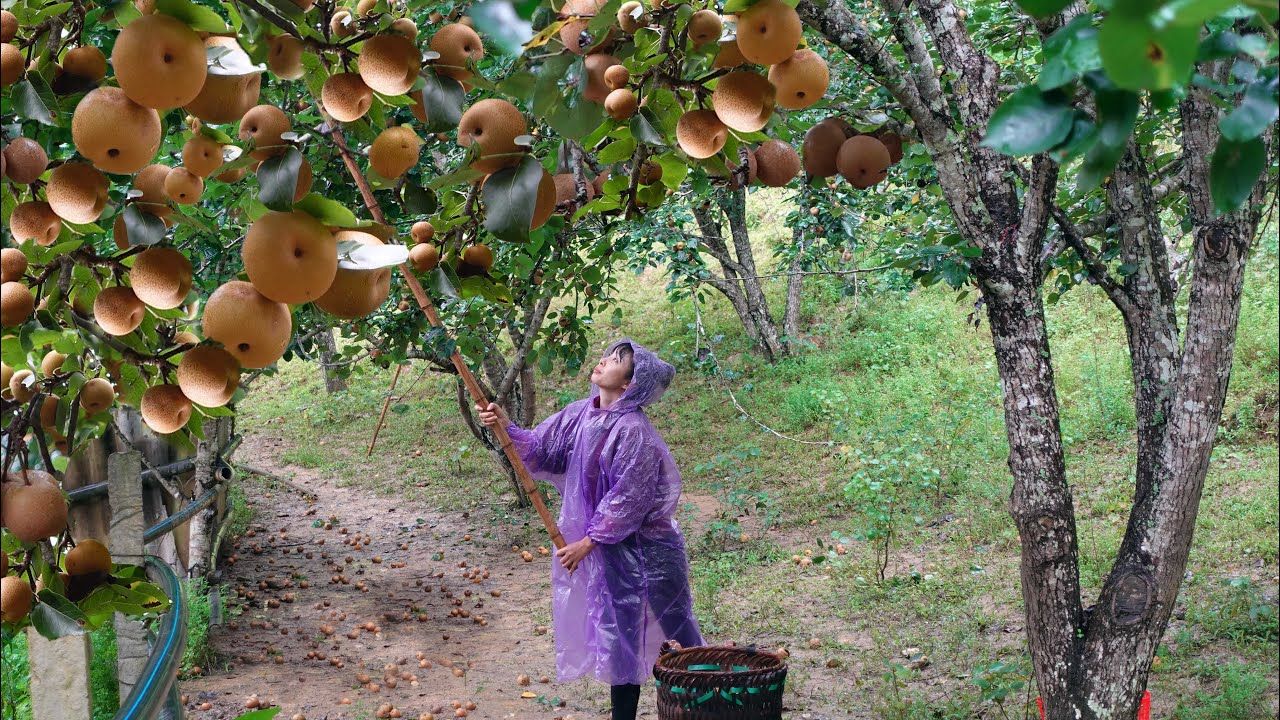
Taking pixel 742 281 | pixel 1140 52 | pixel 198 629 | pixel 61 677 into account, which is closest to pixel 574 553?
pixel 61 677

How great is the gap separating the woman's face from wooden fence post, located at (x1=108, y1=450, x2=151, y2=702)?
2.09 meters

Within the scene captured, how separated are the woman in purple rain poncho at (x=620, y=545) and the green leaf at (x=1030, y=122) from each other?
315 cm

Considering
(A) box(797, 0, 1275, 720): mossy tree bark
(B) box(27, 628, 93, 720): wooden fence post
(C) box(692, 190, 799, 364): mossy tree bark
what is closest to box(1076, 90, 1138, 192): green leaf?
(A) box(797, 0, 1275, 720): mossy tree bark

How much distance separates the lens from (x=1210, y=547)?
16.6 ft

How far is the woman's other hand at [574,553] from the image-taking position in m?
3.74

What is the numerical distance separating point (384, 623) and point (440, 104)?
17.0ft

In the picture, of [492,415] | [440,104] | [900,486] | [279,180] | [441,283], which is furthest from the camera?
[900,486]

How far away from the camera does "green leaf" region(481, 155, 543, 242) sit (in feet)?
2.82

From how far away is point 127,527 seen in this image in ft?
7.10

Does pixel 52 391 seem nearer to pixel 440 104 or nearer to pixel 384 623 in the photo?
pixel 440 104

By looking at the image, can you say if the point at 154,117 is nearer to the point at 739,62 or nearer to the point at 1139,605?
the point at 739,62

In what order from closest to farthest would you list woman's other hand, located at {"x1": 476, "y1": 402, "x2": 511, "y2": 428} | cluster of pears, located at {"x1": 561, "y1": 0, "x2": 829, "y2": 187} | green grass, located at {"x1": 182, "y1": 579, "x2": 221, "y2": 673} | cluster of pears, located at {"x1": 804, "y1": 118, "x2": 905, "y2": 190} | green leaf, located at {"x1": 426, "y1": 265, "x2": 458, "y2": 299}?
cluster of pears, located at {"x1": 561, "y1": 0, "x2": 829, "y2": 187} → green leaf, located at {"x1": 426, "y1": 265, "x2": 458, "y2": 299} → cluster of pears, located at {"x1": 804, "y1": 118, "x2": 905, "y2": 190} → woman's other hand, located at {"x1": 476, "y1": 402, "x2": 511, "y2": 428} → green grass, located at {"x1": 182, "y1": 579, "x2": 221, "y2": 673}

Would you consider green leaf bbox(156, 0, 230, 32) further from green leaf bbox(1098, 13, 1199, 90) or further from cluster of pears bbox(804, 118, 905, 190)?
cluster of pears bbox(804, 118, 905, 190)

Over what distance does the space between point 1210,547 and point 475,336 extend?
3730 millimetres
